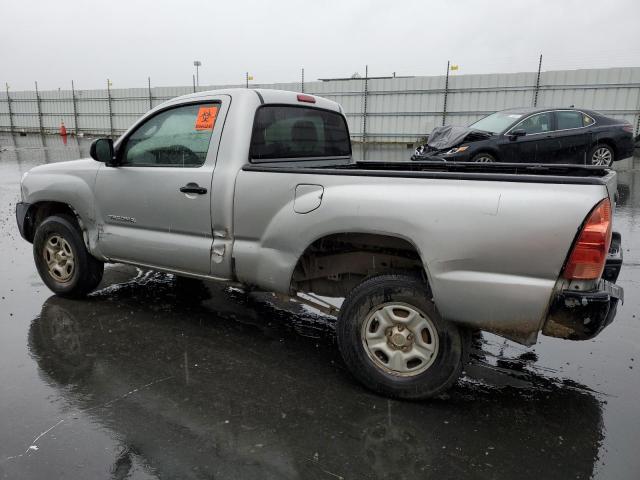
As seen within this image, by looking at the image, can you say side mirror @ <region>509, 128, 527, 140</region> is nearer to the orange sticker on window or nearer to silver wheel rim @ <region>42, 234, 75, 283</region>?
the orange sticker on window

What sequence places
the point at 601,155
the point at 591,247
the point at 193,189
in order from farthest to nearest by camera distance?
1. the point at 601,155
2. the point at 193,189
3. the point at 591,247

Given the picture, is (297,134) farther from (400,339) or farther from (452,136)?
(452,136)

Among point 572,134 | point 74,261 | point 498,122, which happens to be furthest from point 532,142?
point 74,261

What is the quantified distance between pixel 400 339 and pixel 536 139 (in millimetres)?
8832

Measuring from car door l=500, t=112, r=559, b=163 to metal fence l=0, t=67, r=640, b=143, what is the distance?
9278mm

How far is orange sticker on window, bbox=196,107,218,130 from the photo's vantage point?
3512 mm

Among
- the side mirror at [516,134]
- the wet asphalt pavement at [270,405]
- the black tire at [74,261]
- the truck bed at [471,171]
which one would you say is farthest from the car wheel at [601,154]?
the black tire at [74,261]

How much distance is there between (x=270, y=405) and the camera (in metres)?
2.76

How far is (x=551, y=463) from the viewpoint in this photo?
2314 mm

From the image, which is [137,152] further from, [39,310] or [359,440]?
[359,440]

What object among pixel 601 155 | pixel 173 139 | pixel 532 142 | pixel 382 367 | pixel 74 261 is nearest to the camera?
pixel 382 367

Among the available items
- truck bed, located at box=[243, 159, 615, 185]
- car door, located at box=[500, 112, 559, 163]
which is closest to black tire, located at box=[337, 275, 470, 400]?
truck bed, located at box=[243, 159, 615, 185]

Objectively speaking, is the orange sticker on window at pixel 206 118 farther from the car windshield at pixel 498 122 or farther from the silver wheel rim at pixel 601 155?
the silver wheel rim at pixel 601 155

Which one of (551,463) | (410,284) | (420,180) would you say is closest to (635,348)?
(551,463)
